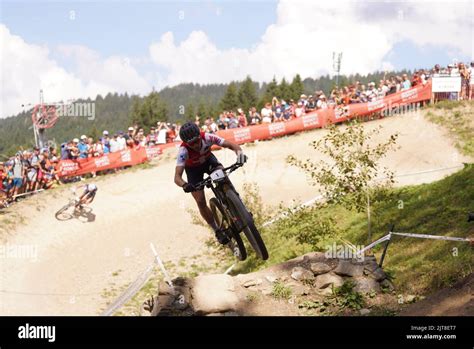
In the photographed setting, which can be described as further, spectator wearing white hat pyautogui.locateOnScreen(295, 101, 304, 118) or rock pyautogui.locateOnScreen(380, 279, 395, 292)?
spectator wearing white hat pyautogui.locateOnScreen(295, 101, 304, 118)

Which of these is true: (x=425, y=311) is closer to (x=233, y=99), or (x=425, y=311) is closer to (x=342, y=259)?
(x=342, y=259)

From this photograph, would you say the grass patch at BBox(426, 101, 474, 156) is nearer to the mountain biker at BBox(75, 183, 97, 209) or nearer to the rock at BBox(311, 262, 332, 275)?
the rock at BBox(311, 262, 332, 275)

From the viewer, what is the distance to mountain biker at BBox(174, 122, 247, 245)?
9.41 metres

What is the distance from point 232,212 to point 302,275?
2.42m

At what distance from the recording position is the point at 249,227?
9.49 metres

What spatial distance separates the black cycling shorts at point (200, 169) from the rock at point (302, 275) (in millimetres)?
2916

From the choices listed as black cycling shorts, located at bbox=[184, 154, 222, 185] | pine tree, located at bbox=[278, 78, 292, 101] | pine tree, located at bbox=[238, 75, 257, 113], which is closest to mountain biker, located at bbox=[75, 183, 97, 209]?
Answer: black cycling shorts, located at bbox=[184, 154, 222, 185]

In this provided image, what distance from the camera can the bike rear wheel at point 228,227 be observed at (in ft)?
33.0

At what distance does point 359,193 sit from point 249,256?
23.4ft

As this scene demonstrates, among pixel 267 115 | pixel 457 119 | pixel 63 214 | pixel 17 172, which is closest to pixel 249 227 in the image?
pixel 63 214

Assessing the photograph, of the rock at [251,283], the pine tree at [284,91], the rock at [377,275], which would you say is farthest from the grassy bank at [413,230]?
the pine tree at [284,91]

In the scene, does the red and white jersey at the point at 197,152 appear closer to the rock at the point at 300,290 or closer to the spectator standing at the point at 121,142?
the rock at the point at 300,290

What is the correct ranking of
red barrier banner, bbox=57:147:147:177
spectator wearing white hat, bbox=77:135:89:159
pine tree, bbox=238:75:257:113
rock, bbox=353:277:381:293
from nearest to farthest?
rock, bbox=353:277:381:293 → red barrier banner, bbox=57:147:147:177 → spectator wearing white hat, bbox=77:135:89:159 → pine tree, bbox=238:75:257:113

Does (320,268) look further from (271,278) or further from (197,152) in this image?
(197,152)
